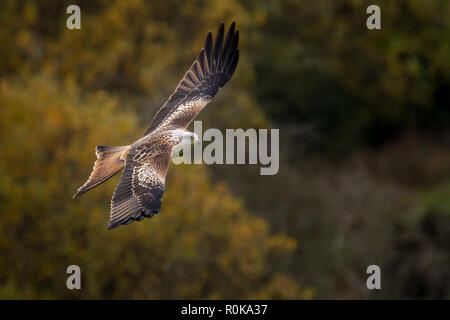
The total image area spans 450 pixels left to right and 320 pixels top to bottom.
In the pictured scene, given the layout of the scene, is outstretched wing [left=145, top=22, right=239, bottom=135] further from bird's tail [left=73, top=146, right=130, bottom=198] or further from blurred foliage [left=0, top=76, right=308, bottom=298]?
blurred foliage [left=0, top=76, right=308, bottom=298]

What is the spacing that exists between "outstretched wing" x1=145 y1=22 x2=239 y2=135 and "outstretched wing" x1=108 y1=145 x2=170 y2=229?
1494 mm

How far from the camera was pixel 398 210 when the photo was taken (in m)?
23.0

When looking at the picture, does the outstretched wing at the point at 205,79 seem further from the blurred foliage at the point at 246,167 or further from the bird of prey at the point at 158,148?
the blurred foliage at the point at 246,167

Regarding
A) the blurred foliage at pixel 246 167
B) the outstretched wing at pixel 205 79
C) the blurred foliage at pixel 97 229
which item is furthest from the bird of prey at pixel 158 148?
the blurred foliage at pixel 246 167

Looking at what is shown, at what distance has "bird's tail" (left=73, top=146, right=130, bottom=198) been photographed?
10.1 m

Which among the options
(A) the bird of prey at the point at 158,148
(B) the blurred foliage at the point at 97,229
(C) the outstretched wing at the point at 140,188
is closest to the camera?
(C) the outstretched wing at the point at 140,188

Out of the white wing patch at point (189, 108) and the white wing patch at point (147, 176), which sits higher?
the white wing patch at point (189, 108)

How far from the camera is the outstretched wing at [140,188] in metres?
9.24

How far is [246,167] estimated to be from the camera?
835 inches

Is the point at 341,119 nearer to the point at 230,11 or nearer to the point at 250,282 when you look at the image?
the point at 230,11

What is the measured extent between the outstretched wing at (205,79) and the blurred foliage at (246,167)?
18.1ft

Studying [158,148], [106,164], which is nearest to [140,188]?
[158,148]

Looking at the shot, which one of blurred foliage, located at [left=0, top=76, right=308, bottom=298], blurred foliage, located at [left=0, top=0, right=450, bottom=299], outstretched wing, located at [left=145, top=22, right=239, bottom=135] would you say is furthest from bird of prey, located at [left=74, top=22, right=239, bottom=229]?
blurred foliage, located at [left=0, top=0, right=450, bottom=299]
